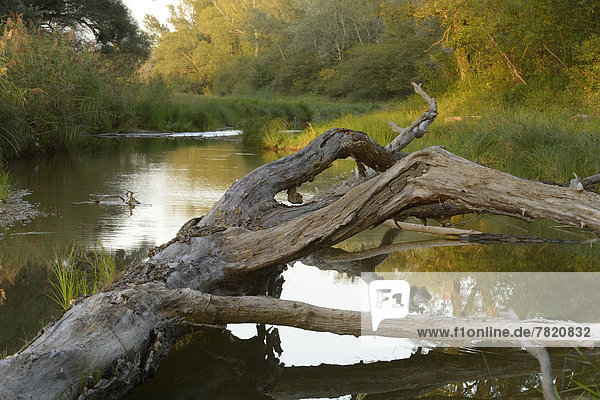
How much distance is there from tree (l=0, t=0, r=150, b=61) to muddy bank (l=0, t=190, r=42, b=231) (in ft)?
57.8

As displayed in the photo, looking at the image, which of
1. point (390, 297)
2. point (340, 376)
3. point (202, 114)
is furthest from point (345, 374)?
point (202, 114)

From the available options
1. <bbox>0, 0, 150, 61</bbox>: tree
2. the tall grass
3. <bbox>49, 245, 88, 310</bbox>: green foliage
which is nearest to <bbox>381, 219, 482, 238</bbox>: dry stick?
<bbox>49, 245, 88, 310</bbox>: green foliage

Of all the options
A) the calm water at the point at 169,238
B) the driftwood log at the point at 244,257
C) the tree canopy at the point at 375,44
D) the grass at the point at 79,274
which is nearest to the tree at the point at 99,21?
the tree canopy at the point at 375,44

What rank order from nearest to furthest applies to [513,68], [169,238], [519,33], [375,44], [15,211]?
1. [169,238]
2. [15,211]
3. [519,33]
4. [513,68]
5. [375,44]

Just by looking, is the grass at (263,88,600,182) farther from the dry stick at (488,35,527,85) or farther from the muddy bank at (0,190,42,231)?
the dry stick at (488,35,527,85)

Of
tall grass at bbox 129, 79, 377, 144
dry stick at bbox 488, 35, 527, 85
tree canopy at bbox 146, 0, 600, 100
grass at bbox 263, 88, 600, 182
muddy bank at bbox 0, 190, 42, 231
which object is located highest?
tree canopy at bbox 146, 0, 600, 100

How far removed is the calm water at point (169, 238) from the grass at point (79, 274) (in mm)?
90

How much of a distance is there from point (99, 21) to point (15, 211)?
21089mm

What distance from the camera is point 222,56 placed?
56.3m

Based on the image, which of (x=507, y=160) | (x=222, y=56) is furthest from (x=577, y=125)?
(x=222, y=56)

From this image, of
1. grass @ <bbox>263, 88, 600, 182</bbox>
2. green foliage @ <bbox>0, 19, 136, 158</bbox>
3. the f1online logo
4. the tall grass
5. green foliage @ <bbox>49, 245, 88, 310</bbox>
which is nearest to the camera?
green foliage @ <bbox>49, 245, 88, 310</bbox>

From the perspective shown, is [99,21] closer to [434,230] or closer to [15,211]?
[15,211]

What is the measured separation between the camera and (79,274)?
14.8ft

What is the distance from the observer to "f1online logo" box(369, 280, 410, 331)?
4.03m
